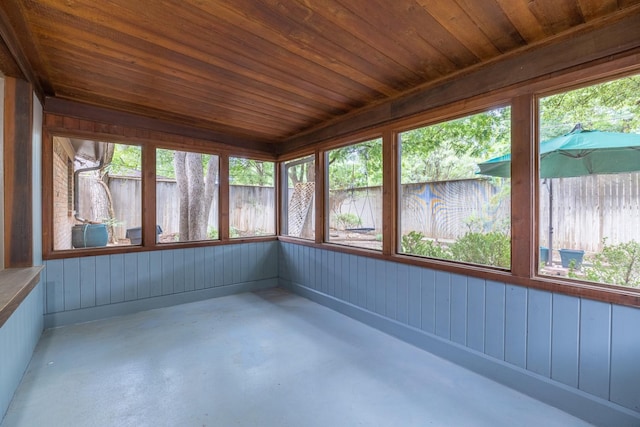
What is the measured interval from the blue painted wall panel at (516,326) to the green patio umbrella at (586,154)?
39 cm

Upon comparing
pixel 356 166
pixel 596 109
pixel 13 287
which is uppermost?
pixel 596 109

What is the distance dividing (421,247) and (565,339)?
1188mm

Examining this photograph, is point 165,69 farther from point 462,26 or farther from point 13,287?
point 462,26

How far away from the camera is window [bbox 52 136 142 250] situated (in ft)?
10.2

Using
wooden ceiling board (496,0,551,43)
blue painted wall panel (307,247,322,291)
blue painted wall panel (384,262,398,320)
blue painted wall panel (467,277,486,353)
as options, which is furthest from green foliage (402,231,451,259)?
wooden ceiling board (496,0,551,43)

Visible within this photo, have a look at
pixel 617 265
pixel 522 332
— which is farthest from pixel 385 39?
pixel 522 332

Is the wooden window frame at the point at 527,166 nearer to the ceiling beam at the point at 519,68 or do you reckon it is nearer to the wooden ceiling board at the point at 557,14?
the ceiling beam at the point at 519,68

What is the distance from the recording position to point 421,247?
2754mm

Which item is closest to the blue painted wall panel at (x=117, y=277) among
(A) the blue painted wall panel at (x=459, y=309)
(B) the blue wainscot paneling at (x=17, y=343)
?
(B) the blue wainscot paneling at (x=17, y=343)

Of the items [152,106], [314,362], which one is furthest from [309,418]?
[152,106]

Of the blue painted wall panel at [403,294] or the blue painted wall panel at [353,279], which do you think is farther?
the blue painted wall panel at [353,279]

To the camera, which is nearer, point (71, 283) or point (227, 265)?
point (71, 283)

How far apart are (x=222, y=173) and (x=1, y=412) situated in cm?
311

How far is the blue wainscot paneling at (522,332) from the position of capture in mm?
1680
